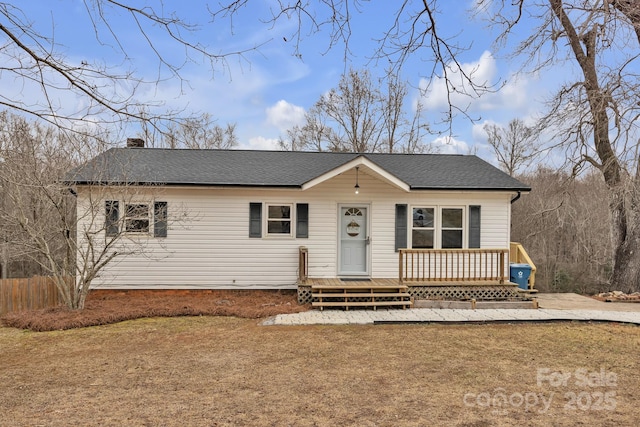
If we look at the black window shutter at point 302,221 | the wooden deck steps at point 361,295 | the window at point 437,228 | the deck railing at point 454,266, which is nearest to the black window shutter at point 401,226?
the window at point 437,228

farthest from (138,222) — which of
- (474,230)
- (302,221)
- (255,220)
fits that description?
(474,230)

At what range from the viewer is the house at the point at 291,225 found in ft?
32.2

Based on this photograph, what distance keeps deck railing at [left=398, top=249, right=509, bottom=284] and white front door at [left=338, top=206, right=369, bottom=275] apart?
1.12m

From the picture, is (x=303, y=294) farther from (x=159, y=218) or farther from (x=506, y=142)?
(x=506, y=142)

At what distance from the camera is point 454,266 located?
10.3 metres

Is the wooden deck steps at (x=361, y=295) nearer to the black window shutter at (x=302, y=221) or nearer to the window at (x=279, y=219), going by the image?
the black window shutter at (x=302, y=221)

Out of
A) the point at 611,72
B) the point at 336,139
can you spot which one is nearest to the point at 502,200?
the point at 611,72

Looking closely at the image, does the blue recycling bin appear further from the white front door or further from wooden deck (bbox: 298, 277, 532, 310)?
the white front door

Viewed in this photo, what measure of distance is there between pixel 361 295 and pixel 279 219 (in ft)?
9.83

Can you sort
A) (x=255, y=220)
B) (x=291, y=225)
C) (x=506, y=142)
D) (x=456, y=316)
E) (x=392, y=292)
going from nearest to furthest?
1. (x=456, y=316)
2. (x=392, y=292)
3. (x=255, y=220)
4. (x=291, y=225)
5. (x=506, y=142)

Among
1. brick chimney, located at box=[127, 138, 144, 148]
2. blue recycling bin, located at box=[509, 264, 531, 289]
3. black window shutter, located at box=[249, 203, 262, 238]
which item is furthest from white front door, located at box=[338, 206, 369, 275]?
brick chimney, located at box=[127, 138, 144, 148]

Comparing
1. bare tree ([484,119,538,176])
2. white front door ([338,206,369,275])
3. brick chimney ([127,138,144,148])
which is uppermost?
bare tree ([484,119,538,176])

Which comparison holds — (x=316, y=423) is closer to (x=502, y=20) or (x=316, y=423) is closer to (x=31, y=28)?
(x=31, y=28)

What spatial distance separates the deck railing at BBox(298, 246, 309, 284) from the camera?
940 cm
